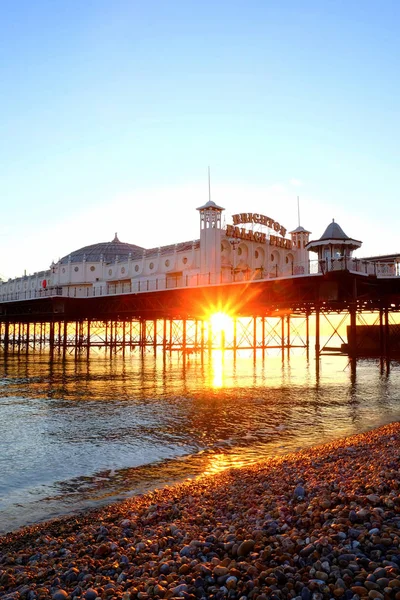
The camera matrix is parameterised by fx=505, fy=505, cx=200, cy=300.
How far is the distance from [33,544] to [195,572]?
2.92 m

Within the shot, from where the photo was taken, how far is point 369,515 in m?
6.53

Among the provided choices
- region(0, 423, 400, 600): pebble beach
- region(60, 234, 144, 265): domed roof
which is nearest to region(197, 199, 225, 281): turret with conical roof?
region(60, 234, 144, 265): domed roof

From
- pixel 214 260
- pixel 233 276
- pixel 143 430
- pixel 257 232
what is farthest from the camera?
pixel 257 232

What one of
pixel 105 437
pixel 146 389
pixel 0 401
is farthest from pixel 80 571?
pixel 146 389

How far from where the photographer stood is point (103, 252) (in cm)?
7031

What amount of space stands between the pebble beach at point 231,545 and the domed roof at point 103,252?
2323 inches

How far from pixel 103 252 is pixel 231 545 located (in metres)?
66.3

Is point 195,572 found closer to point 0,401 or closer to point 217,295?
point 0,401

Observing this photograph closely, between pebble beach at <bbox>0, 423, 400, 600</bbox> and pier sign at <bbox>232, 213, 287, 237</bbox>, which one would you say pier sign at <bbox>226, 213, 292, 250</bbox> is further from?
pebble beach at <bbox>0, 423, 400, 600</bbox>

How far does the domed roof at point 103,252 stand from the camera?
68.2 meters

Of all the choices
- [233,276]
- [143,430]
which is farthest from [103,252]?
[143,430]

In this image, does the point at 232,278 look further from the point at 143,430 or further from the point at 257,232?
the point at 143,430

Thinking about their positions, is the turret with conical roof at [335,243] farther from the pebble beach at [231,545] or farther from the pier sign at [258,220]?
the pebble beach at [231,545]

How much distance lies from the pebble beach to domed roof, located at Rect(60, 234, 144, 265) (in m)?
59.0
